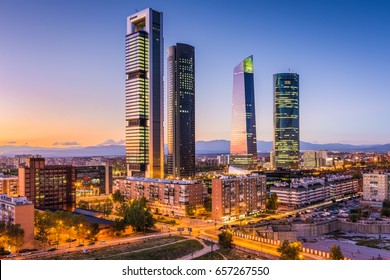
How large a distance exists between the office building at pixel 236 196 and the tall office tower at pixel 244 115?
78.3ft

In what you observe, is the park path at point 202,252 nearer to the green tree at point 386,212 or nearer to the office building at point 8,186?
the green tree at point 386,212

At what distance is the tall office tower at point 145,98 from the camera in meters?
23.9

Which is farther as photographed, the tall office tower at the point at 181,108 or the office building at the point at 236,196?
the tall office tower at the point at 181,108

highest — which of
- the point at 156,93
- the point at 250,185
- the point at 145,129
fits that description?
the point at 156,93

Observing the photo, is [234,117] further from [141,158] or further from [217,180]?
[217,180]

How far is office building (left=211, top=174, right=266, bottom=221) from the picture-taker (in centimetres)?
1412

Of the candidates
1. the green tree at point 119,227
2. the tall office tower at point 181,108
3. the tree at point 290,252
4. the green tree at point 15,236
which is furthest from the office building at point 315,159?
the green tree at point 15,236

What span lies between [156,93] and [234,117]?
17.4 metres

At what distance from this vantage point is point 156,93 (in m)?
24.1

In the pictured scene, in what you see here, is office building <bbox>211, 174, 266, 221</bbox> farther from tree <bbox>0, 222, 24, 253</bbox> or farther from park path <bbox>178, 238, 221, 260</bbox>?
tree <bbox>0, 222, 24, 253</bbox>

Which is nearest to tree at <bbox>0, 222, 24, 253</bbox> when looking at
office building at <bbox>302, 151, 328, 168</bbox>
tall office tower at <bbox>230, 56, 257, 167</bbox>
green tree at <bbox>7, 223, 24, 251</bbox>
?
green tree at <bbox>7, 223, 24, 251</bbox>

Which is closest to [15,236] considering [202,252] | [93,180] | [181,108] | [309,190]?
[202,252]

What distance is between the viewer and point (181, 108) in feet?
119

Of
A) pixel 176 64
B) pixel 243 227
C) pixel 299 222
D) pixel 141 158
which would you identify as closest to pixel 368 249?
pixel 299 222
